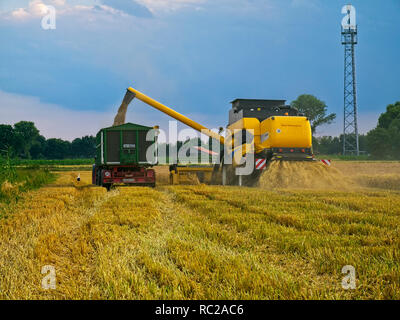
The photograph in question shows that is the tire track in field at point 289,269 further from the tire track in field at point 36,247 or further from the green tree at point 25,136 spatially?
the green tree at point 25,136

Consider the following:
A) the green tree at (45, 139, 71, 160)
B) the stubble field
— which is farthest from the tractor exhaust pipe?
the green tree at (45, 139, 71, 160)

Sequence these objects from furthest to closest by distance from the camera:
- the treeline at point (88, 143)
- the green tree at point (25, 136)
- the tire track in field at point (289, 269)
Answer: the green tree at point (25, 136), the treeline at point (88, 143), the tire track in field at point (289, 269)

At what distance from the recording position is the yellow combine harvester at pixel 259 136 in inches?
607

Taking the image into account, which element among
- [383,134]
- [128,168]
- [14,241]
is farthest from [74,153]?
[14,241]

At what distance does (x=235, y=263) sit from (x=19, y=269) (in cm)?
247

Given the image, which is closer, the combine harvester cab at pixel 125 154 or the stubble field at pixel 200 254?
the stubble field at pixel 200 254

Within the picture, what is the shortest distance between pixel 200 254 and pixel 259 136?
41.8ft

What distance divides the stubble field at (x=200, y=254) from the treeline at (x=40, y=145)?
81.9 metres

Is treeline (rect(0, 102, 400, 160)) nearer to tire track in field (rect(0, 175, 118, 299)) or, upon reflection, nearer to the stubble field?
tire track in field (rect(0, 175, 118, 299))

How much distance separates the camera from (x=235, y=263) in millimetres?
4094

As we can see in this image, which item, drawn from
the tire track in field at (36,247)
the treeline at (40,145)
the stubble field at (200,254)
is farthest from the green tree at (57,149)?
the stubble field at (200,254)

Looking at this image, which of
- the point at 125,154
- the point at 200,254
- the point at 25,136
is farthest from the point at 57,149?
the point at 200,254

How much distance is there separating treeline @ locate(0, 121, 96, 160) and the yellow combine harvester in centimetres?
7398
